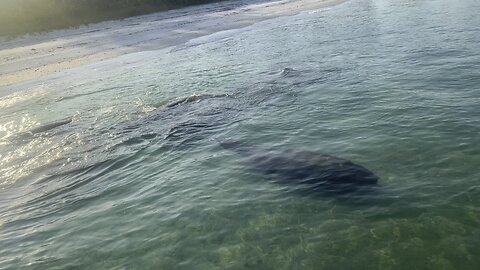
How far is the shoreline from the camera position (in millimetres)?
33781

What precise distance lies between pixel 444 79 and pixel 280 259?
12084mm

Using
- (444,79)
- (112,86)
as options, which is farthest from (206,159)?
(112,86)

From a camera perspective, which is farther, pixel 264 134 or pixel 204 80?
pixel 204 80

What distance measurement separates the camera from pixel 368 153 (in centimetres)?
1126

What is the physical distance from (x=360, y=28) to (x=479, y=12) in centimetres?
774

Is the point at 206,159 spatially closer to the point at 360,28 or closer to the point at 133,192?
the point at 133,192

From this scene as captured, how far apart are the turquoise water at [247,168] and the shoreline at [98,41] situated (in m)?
9.84

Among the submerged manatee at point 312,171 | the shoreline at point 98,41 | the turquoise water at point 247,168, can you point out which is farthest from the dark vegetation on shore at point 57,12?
the submerged manatee at point 312,171

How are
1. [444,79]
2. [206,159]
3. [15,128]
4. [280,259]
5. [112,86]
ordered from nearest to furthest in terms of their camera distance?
[280,259]
[206,159]
[444,79]
[15,128]
[112,86]

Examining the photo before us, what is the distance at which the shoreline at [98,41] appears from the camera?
33.8 m

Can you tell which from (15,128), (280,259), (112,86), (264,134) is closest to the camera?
(280,259)

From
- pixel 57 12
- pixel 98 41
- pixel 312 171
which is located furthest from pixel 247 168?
pixel 57 12

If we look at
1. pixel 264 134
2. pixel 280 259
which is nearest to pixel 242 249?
pixel 280 259

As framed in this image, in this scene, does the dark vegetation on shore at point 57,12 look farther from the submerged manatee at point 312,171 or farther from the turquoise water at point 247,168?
the submerged manatee at point 312,171
